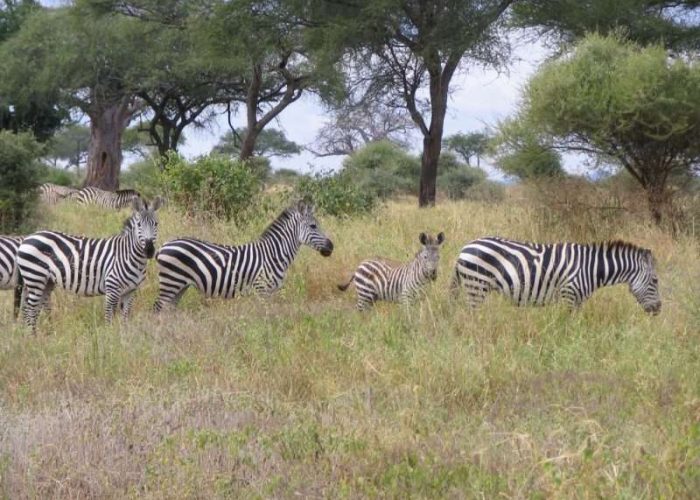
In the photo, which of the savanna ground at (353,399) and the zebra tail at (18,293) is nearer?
the savanna ground at (353,399)

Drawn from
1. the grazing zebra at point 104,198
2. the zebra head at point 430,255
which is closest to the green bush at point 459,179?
the grazing zebra at point 104,198

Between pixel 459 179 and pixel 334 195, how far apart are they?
21183mm

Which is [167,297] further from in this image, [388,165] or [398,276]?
[388,165]

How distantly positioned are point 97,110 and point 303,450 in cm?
2751

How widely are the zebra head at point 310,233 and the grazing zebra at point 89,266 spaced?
153cm

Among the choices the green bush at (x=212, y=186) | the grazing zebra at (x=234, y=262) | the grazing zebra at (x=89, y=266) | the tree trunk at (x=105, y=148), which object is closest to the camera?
the grazing zebra at (x=89, y=266)

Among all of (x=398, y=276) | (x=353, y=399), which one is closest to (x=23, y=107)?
(x=398, y=276)

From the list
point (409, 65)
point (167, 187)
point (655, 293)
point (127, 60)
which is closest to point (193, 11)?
point (409, 65)

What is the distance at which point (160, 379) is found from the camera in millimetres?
6070

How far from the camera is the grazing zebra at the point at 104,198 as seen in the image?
68.5 ft

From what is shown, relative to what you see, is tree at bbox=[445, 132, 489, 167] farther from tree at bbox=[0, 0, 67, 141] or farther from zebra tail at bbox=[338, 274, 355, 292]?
zebra tail at bbox=[338, 274, 355, 292]

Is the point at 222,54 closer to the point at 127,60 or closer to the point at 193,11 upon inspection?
the point at 193,11

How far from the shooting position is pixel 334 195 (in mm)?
14930

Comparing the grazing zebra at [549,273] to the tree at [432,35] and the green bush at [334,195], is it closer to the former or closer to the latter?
the green bush at [334,195]
